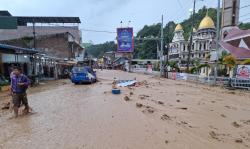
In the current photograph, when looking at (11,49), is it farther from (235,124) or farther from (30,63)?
(235,124)

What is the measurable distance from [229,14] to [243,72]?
2277 centimetres

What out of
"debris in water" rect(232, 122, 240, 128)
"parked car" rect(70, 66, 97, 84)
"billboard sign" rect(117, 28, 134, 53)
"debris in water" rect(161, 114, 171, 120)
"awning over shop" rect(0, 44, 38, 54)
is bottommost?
"debris in water" rect(232, 122, 240, 128)

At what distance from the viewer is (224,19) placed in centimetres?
4722

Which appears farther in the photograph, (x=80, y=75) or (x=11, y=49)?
(x=80, y=75)

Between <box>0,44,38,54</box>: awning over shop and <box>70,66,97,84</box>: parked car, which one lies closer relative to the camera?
<box>0,44,38,54</box>: awning over shop

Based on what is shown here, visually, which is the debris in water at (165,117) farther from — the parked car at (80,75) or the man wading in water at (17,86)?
the parked car at (80,75)

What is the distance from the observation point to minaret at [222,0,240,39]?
44.0 m

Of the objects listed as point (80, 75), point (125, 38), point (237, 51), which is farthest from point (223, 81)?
point (125, 38)

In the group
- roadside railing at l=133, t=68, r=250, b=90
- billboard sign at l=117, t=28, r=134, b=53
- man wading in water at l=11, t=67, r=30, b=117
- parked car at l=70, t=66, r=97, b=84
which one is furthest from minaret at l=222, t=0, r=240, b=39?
man wading in water at l=11, t=67, r=30, b=117

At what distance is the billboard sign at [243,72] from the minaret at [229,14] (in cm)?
2049

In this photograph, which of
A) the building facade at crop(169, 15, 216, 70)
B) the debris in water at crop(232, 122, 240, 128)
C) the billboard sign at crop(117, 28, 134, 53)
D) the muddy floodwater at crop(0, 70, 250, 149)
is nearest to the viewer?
the muddy floodwater at crop(0, 70, 250, 149)

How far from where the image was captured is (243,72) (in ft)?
86.1

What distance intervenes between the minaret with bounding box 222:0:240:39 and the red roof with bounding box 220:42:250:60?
28.3ft

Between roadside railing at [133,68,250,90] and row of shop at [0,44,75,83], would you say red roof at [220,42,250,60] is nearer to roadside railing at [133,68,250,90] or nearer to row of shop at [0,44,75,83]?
roadside railing at [133,68,250,90]
